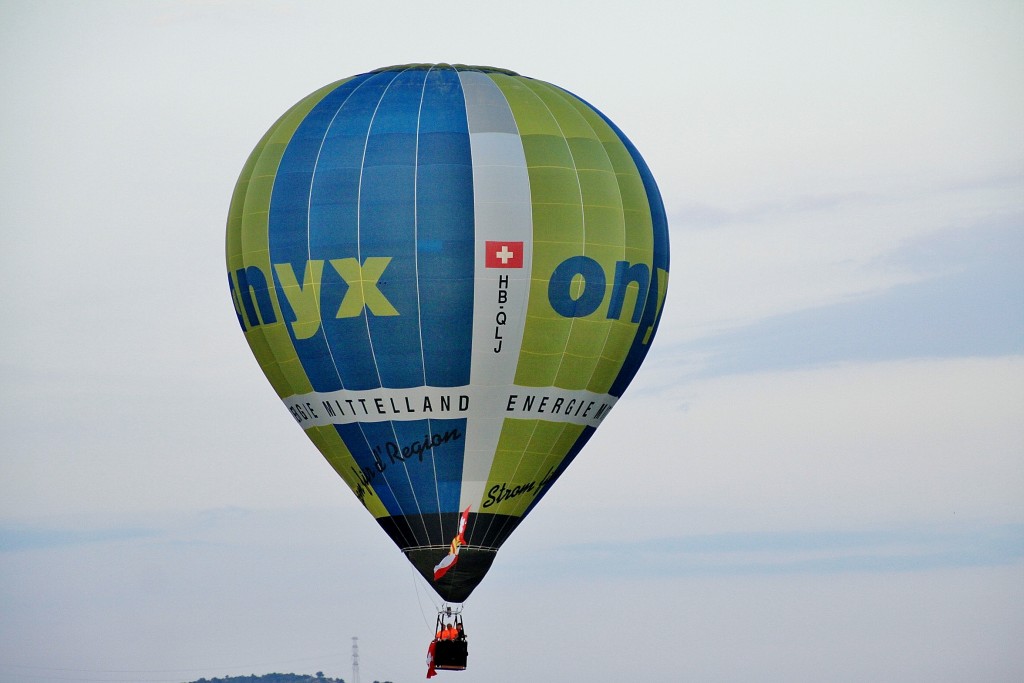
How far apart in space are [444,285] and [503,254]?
129cm

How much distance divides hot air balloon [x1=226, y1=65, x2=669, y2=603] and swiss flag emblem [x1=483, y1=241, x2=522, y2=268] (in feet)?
0.13

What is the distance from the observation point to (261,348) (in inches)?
2096

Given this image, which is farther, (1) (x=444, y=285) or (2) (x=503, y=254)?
(2) (x=503, y=254)

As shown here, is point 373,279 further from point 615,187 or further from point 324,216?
point 615,187

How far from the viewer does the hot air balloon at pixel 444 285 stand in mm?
51062

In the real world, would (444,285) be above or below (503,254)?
below

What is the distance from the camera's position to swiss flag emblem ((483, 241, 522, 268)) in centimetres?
5106

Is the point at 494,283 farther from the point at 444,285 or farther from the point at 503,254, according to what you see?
the point at 444,285

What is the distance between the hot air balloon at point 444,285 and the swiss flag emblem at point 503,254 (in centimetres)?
4

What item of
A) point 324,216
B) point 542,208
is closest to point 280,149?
point 324,216

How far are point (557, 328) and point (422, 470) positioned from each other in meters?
3.83

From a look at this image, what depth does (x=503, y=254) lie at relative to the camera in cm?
5112

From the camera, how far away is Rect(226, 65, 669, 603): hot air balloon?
5106 centimetres

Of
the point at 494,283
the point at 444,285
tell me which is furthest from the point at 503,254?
the point at 444,285
